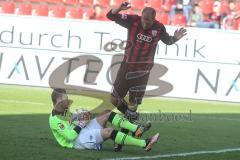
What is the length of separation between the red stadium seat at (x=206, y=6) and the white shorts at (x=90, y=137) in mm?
14474

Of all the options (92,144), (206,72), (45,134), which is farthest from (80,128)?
(206,72)

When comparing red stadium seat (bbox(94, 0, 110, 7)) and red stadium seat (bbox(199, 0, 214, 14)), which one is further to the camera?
red stadium seat (bbox(94, 0, 110, 7))

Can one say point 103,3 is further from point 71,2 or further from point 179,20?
point 179,20

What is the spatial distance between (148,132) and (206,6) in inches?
479

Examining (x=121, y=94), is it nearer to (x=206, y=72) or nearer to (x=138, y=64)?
(x=138, y=64)

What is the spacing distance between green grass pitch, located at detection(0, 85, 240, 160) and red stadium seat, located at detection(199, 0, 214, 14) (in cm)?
607

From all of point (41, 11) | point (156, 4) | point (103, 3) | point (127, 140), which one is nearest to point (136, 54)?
point (127, 140)

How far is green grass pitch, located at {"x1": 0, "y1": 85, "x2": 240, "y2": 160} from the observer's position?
9492mm

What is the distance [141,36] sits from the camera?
11.2 m

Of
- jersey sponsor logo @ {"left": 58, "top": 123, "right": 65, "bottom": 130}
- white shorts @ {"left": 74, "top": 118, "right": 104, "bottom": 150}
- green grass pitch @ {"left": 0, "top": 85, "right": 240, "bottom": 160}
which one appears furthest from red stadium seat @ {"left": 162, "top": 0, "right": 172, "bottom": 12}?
jersey sponsor logo @ {"left": 58, "top": 123, "right": 65, "bottom": 130}

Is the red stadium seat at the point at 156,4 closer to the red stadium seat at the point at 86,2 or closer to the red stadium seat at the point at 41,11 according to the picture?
the red stadium seat at the point at 86,2

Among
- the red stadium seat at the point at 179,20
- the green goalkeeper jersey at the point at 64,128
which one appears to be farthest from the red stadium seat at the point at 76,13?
the green goalkeeper jersey at the point at 64,128

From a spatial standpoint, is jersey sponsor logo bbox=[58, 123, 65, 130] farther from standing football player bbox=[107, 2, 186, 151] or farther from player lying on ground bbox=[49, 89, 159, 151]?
standing football player bbox=[107, 2, 186, 151]

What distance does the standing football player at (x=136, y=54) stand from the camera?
1107 centimetres
